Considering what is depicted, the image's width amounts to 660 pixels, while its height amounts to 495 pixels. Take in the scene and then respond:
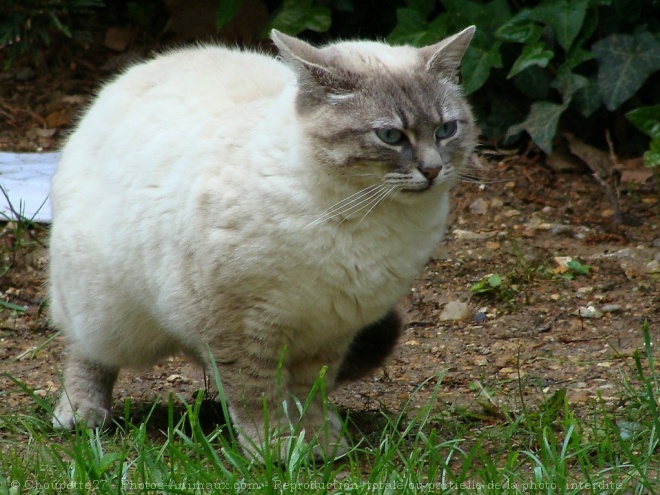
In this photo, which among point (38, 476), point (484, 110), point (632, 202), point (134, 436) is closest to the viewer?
point (38, 476)

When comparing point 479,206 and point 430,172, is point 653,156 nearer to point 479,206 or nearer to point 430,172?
point 479,206

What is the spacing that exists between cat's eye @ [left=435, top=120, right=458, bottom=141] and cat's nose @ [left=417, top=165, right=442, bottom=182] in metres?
0.15

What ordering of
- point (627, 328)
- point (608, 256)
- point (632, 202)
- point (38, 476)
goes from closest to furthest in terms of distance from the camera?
point (38, 476)
point (627, 328)
point (608, 256)
point (632, 202)

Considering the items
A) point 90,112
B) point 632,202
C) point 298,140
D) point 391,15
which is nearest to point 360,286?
point 298,140

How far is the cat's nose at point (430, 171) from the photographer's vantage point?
9.78ft

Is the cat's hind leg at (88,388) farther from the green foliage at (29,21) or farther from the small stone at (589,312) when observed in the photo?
the green foliage at (29,21)

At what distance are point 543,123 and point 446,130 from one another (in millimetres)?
2357

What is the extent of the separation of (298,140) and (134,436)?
100 cm

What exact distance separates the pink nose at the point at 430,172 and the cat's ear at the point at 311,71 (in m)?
0.33

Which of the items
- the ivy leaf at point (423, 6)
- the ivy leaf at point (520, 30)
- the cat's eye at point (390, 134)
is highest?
the cat's eye at point (390, 134)

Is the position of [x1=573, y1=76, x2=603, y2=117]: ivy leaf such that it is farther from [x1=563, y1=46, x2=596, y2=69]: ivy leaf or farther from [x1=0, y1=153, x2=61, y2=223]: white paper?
[x1=0, y1=153, x2=61, y2=223]: white paper

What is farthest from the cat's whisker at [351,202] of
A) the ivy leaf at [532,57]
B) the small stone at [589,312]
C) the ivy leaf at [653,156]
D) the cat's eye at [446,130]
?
the ivy leaf at [653,156]

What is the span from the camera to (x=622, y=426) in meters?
3.08

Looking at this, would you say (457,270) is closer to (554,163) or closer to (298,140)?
(554,163)
